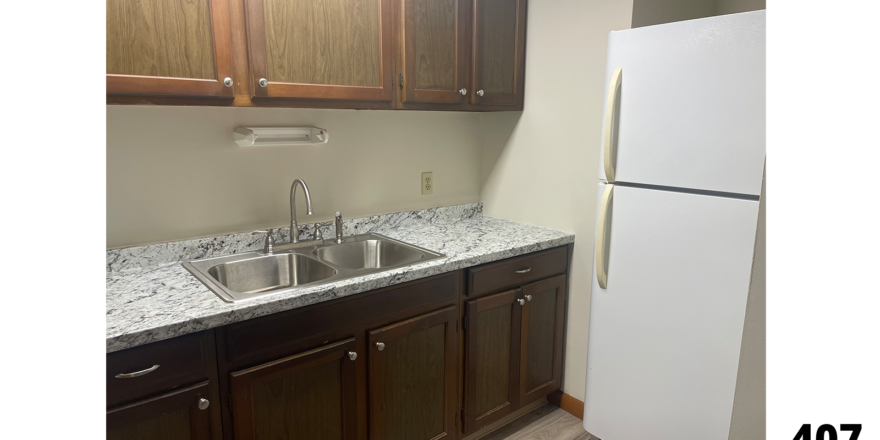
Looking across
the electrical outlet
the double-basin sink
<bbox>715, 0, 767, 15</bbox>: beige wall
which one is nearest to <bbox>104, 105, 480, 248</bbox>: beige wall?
the electrical outlet

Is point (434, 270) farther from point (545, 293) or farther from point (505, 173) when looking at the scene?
point (505, 173)

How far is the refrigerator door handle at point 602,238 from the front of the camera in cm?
188

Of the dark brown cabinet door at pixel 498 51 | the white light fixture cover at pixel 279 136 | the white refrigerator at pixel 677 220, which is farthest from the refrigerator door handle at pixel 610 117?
the white light fixture cover at pixel 279 136

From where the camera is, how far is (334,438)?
5.40 ft

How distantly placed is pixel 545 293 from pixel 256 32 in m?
1.53

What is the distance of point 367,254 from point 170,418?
1.05 metres

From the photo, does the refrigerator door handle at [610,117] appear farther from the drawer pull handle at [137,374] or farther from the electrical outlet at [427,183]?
the drawer pull handle at [137,374]

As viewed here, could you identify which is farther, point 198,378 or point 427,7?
point 427,7

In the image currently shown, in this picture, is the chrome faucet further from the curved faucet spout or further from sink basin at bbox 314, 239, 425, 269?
the curved faucet spout

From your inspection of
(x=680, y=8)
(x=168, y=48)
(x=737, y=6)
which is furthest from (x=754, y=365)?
(x=737, y=6)

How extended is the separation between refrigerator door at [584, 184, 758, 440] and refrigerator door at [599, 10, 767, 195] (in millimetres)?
82

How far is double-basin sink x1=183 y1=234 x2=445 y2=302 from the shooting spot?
1.79 metres

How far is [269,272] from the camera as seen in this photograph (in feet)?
6.46
